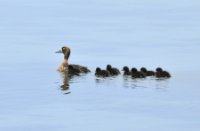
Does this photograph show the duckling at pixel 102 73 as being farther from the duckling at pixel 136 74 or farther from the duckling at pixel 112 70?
the duckling at pixel 136 74

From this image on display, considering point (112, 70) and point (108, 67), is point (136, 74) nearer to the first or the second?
point (112, 70)

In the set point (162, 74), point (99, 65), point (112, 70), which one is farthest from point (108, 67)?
point (99, 65)

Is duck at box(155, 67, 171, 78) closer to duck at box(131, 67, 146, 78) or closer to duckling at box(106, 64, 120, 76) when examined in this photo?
duck at box(131, 67, 146, 78)

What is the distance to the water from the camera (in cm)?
2047

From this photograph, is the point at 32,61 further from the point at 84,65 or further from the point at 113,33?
the point at 113,33

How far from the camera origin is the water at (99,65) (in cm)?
2047

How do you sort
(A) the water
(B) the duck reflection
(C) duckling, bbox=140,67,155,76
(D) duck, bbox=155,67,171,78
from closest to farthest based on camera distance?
(A) the water, (B) the duck reflection, (D) duck, bbox=155,67,171,78, (C) duckling, bbox=140,67,155,76

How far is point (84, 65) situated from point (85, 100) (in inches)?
210

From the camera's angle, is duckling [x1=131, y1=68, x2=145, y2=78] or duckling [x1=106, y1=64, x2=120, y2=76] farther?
duckling [x1=106, y1=64, x2=120, y2=76]

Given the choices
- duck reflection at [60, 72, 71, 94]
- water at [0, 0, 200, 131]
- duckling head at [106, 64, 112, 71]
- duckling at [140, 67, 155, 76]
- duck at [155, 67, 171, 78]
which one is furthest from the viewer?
duckling head at [106, 64, 112, 71]

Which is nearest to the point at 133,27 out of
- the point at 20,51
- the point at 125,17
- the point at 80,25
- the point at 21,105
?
the point at 80,25

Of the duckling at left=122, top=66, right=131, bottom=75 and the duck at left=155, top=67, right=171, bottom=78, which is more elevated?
the duckling at left=122, top=66, right=131, bottom=75

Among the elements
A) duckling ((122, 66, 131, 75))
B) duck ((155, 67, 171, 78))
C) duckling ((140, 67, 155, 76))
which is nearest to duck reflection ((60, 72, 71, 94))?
duckling ((122, 66, 131, 75))

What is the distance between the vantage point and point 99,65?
27.4 metres
